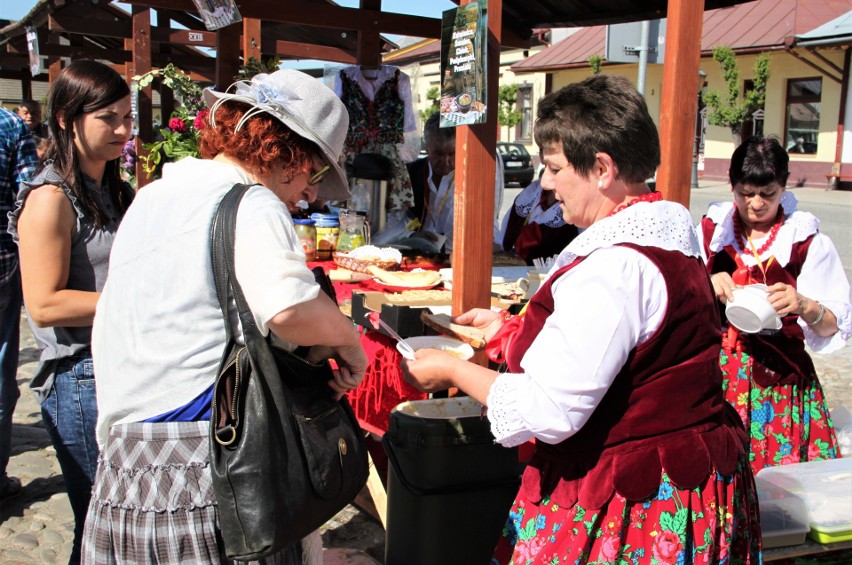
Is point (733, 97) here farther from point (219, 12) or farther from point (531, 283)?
point (531, 283)

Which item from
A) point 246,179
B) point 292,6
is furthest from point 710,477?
point 292,6

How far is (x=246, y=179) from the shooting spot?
1661mm

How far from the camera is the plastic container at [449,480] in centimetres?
257

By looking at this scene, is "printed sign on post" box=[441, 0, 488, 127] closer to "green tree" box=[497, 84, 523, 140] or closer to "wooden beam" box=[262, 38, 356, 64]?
"wooden beam" box=[262, 38, 356, 64]

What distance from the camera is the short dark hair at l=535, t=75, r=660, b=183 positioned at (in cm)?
174

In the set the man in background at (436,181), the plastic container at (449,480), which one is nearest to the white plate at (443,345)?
the plastic container at (449,480)

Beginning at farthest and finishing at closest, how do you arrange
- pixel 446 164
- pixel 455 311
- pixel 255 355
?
1. pixel 446 164
2. pixel 455 311
3. pixel 255 355

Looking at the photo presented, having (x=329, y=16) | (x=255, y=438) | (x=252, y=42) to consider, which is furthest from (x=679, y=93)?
(x=252, y=42)

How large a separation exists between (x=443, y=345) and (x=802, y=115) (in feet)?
80.9

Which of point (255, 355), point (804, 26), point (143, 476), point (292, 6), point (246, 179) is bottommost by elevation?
point (143, 476)

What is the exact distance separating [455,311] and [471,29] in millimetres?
991

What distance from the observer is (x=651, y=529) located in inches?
67.4

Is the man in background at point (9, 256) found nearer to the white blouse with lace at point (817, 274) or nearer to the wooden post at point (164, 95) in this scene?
the white blouse with lace at point (817, 274)

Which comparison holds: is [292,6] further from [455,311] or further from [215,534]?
[215,534]
